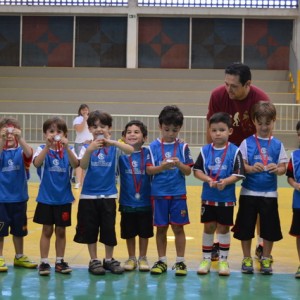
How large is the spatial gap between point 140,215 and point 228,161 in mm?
942

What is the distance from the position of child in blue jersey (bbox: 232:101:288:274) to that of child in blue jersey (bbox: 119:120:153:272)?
828mm

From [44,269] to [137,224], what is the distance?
94cm

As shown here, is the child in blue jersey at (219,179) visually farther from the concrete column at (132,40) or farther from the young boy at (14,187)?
the concrete column at (132,40)

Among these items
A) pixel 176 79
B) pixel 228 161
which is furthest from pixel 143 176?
pixel 176 79

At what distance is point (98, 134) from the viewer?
5.85 meters

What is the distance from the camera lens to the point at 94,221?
5.95m

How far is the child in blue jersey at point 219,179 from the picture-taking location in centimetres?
584

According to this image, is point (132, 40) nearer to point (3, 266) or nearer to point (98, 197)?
point (98, 197)

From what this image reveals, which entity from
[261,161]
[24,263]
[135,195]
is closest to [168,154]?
[135,195]

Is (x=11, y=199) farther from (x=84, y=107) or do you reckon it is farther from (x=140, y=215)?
(x=84, y=107)

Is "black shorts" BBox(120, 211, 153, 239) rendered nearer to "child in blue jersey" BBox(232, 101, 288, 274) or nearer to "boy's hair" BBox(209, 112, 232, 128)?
"child in blue jersey" BBox(232, 101, 288, 274)

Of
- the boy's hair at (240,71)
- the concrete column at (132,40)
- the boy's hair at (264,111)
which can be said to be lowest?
the boy's hair at (264,111)

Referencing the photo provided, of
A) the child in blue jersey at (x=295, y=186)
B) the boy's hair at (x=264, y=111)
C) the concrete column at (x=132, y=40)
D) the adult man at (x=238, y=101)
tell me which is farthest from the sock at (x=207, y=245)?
the concrete column at (x=132, y=40)

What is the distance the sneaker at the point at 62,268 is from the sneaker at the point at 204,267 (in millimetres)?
1130
